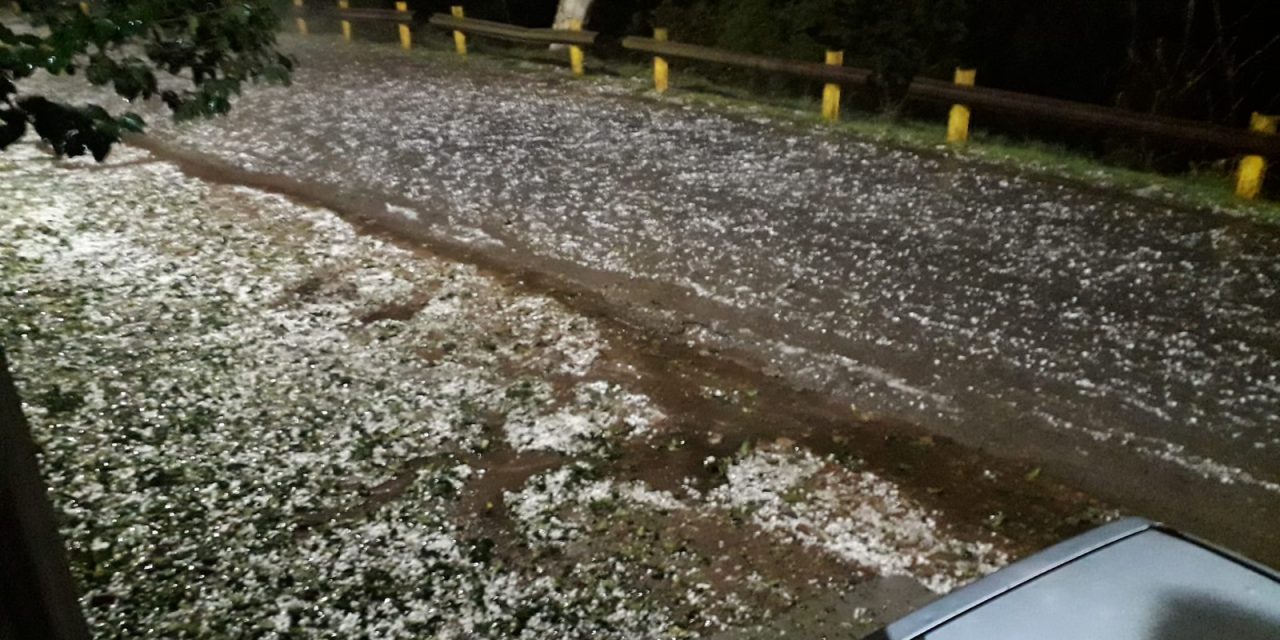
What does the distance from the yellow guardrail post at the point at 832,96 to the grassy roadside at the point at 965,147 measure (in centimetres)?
13

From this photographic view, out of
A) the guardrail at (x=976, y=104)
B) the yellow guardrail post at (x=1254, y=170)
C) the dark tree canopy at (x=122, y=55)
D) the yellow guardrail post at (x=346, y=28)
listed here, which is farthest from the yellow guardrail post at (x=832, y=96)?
the yellow guardrail post at (x=346, y=28)

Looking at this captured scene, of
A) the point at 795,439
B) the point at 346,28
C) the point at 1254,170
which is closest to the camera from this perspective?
the point at 795,439

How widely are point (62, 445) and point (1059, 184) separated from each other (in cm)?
789

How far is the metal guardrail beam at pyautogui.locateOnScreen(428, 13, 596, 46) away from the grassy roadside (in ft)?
1.65

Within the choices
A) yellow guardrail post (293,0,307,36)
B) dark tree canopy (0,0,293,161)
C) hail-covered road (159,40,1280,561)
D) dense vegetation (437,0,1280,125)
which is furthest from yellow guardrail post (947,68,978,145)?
yellow guardrail post (293,0,307,36)

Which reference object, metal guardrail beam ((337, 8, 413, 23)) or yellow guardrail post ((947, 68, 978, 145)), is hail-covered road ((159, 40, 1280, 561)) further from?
metal guardrail beam ((337, 8, 413, 23))

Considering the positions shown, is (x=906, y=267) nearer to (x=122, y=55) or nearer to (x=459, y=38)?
(x=122, y=55)

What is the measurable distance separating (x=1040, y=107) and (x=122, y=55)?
8404mm

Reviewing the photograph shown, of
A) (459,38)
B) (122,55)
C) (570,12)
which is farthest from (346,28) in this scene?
(122,55)

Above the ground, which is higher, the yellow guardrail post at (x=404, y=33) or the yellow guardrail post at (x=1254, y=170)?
the yellow guardrail post at (x=404, y=33)

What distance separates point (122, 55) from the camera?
9.74 feet

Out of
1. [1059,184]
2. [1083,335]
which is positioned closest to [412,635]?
[1083,335]

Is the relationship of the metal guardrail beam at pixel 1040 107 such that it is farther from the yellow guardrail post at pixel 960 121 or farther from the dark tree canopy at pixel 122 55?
the dark tree canopy at pixel 122 55

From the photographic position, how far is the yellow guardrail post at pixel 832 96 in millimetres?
10562
